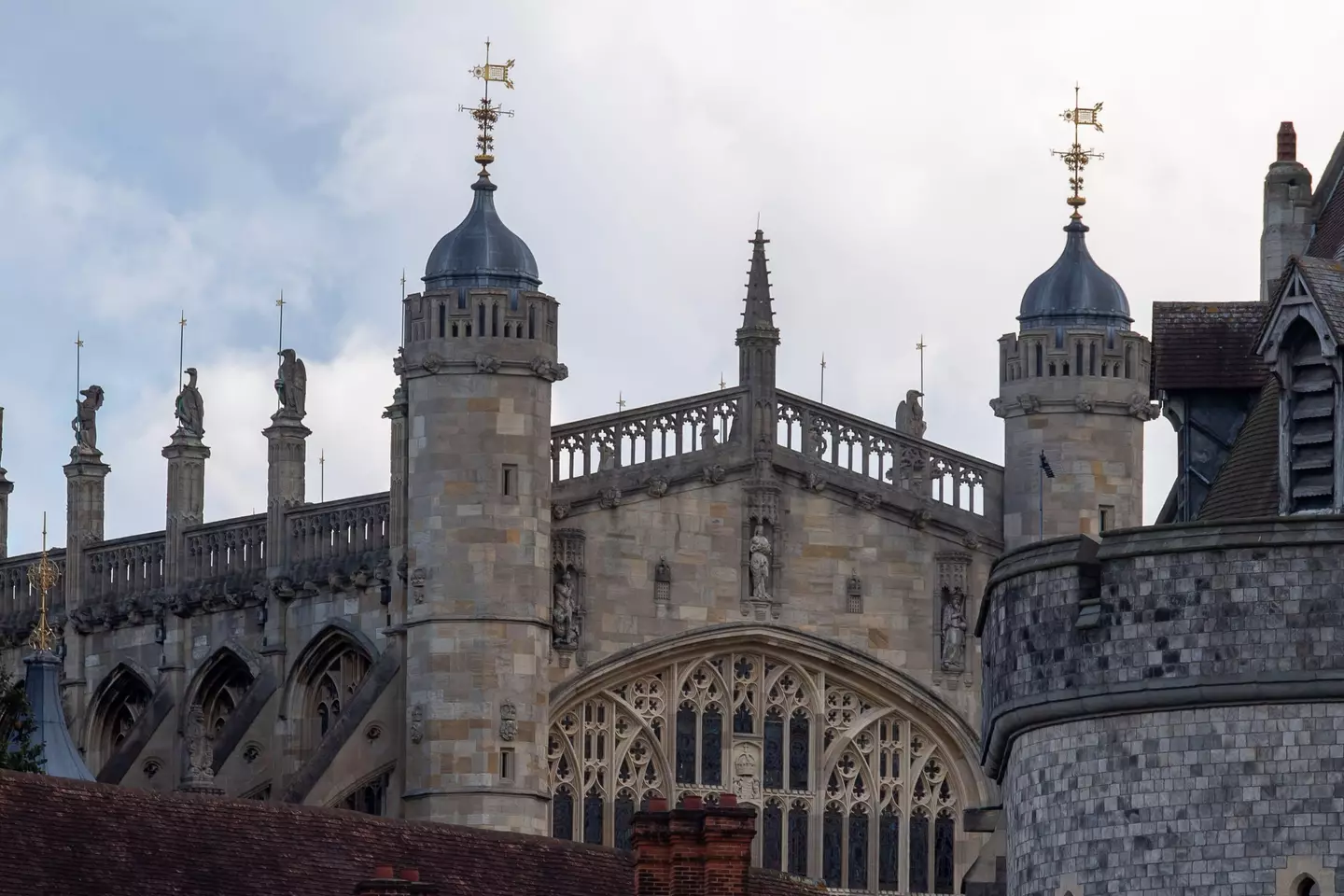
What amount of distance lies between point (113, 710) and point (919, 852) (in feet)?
48.8

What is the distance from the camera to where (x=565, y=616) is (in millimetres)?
69000

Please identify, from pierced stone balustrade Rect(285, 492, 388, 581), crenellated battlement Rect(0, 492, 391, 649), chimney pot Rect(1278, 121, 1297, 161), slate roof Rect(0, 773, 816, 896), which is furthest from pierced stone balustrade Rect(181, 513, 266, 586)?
chimney pot Rect(1278, 121, 1297, 161)

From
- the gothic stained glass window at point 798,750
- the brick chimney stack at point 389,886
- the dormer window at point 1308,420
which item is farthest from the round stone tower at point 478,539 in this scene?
the dormer window at point 1308,420

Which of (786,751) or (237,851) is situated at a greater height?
(786,751)

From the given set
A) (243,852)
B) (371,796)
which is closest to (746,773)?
(371,796)

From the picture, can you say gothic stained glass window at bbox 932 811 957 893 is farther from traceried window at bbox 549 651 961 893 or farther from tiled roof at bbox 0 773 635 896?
tiled roof at bbox 0 773 635 896

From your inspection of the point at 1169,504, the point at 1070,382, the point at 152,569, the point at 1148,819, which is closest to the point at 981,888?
the point at 1169,504

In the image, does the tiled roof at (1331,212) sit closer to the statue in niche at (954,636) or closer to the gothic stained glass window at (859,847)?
the statue in niche at (954,636)

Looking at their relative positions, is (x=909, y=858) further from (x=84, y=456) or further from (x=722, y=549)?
(x=84, y=456)

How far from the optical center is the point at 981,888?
54156mm

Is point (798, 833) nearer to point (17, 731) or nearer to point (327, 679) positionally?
point (327, 679)

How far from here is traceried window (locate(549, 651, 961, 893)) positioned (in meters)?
69.5

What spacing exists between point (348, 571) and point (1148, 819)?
106 feet

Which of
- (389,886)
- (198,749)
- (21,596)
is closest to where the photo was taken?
(389,886)
